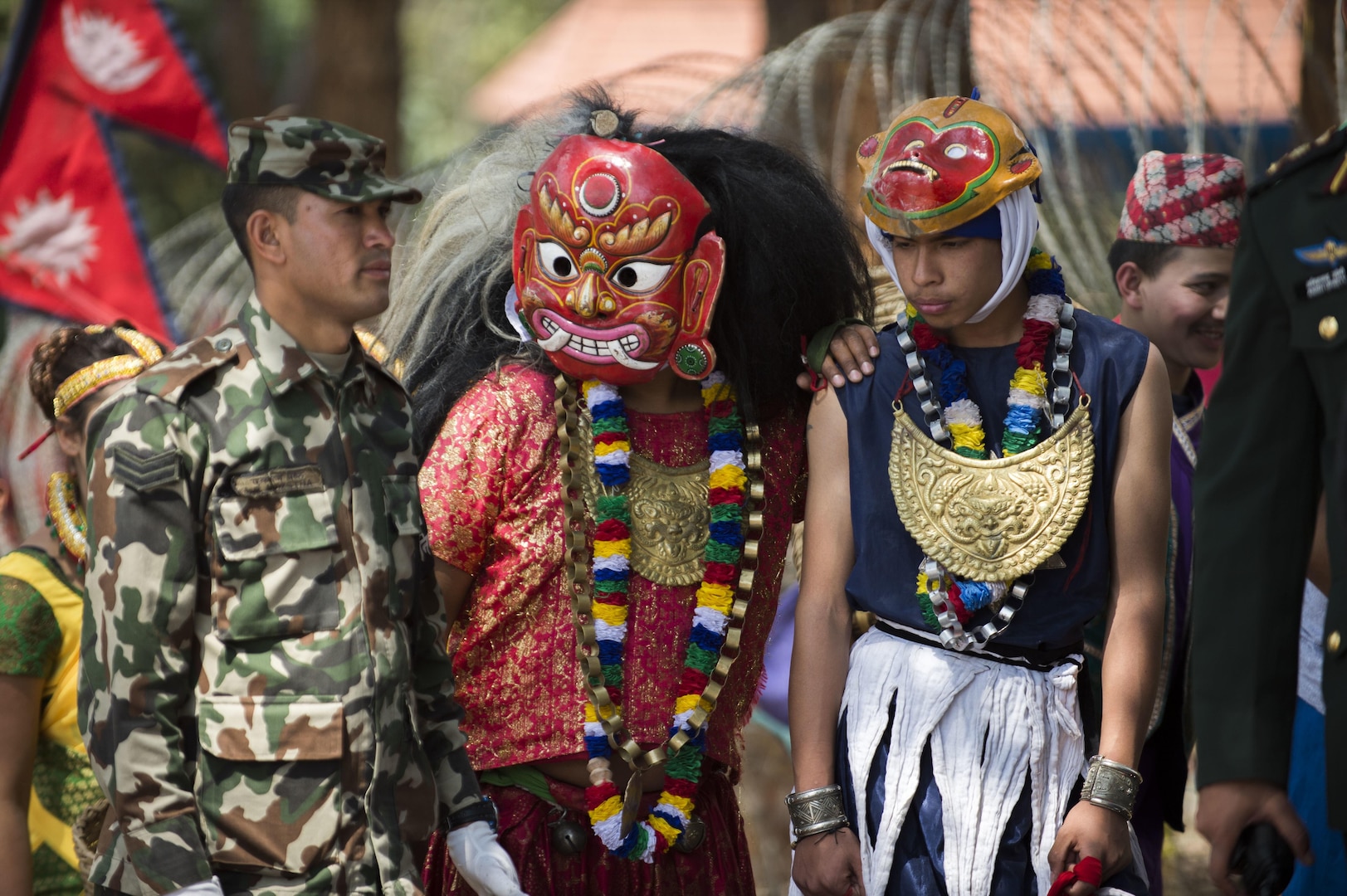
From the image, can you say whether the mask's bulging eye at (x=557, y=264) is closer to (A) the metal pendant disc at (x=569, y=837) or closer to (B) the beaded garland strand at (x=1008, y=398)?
(B) the beaded garland strand at (x=1008, y=398)

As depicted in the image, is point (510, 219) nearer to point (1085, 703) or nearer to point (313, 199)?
point (313, 199)

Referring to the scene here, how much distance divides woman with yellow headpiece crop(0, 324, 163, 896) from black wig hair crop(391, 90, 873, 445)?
0.75 m

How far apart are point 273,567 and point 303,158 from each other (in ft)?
2.46

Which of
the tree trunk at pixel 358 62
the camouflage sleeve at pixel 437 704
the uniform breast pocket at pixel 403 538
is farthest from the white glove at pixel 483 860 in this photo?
the tree trunk at pixel 358 62

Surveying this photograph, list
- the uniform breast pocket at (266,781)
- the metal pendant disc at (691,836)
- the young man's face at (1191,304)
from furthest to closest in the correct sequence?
the young man's face at (1191,304) → the metal pendant disc at (691,836) → the uniform breast pocket at (266,781)

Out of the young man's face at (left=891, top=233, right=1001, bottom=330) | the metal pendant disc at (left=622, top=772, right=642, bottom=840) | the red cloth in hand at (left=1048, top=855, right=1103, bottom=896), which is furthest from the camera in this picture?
the metal pendant disc at (left=622, top=772, right=642, bottom=840)

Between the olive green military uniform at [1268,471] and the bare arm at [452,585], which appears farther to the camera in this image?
the bare arm at [452,585]

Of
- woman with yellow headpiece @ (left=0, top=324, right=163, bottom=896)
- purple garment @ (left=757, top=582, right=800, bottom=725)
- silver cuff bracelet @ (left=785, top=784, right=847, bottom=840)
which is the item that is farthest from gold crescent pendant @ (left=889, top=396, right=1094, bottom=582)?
purple garment @ (left=757, top=582, right=800, bottom=725)

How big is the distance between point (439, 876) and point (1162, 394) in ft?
6.54

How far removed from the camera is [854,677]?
318cm

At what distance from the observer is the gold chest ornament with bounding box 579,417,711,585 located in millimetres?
3496

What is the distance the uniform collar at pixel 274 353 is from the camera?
2.72m

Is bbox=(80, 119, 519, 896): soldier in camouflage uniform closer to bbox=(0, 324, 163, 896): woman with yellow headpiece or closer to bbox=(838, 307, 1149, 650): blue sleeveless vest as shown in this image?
bbox=(0, 324, 163, 896): woman with yellow headpiece

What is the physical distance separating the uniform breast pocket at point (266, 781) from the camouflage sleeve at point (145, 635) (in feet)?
0.16
